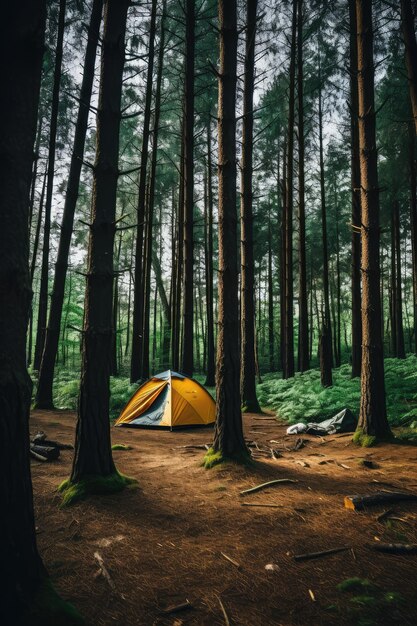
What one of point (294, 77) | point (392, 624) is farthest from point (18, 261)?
point (294, 77)

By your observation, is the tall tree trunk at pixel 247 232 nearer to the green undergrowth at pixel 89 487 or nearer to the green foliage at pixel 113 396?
the green foliage at pixel 113 396

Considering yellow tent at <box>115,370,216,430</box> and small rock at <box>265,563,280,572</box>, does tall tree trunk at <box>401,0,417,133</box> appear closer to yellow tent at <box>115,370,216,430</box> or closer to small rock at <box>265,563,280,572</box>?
yellow tent at <box>115,370,216,430</box>

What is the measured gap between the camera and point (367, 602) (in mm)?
2326

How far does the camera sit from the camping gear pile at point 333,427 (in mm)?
7910

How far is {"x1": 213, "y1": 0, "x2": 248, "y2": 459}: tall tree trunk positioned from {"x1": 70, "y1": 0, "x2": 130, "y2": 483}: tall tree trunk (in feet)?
5.55

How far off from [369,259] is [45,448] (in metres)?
6.72

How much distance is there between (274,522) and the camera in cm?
357

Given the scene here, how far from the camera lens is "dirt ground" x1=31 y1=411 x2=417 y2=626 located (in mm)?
2348

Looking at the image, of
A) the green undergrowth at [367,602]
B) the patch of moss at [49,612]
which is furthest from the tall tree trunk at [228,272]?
the patch of moss at [49,612]

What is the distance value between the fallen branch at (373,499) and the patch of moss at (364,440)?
2536mm

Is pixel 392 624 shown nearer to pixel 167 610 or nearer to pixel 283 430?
pixel 167 610

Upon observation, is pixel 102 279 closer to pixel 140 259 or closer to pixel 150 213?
pixel 140 259

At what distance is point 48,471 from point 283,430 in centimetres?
535

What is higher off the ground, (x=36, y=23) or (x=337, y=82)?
(x=337, y=82)
